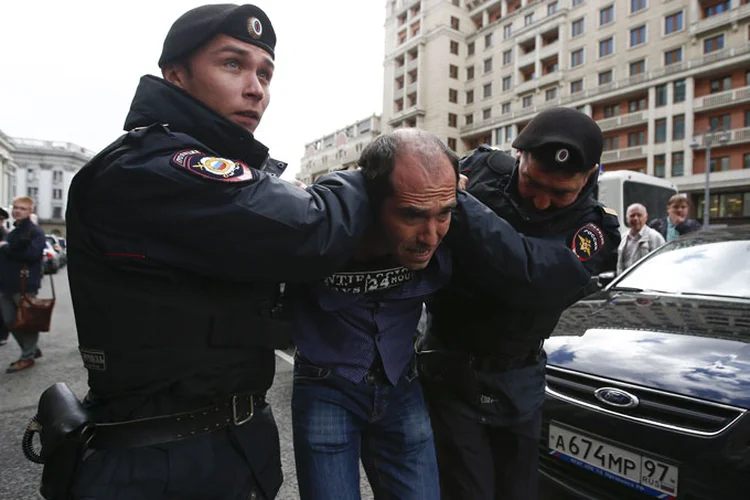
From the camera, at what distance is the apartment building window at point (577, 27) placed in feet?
115

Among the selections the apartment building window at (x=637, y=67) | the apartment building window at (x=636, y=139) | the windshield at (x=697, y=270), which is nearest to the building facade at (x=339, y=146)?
the apartment building window at (x=636, y=139)

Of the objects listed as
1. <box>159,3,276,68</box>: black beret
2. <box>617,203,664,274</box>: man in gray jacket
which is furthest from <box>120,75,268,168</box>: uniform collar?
<box>617,203,664,274</box>: man in gray jacket

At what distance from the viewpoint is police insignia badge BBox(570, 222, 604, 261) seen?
1554mm

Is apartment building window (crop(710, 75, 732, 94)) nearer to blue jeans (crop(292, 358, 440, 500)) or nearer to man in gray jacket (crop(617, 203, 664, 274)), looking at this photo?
man in gray jacket (crop(617, 203, 664, 274))

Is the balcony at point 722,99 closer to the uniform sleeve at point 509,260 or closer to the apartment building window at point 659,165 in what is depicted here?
the apartment building window at point 659,165

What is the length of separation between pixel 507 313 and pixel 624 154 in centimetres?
3480

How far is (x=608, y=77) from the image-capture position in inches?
1304

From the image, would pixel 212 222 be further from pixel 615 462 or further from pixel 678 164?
pixel 678 164

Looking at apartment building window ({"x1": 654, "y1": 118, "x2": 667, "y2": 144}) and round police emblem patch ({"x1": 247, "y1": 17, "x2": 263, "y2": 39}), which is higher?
apartment building window ({"x1": 654, "y1": 118, "x2": 667, "y2": 144})

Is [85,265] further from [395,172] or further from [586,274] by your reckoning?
[586,274]

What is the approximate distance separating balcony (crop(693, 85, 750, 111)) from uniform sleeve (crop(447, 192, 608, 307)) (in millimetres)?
33366

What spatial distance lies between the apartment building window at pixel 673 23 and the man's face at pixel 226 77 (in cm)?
3701

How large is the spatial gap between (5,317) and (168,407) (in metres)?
5.58

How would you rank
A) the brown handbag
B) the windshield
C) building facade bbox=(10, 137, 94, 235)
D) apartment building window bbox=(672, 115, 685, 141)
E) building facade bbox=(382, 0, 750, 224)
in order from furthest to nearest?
building facade bbox=(10, 137, 94, 235) < apartment building window bbox=(672, 115, 685, 141) < building facade bbox=(382, 0, 750, 224) < the brown handbag < the windshield
